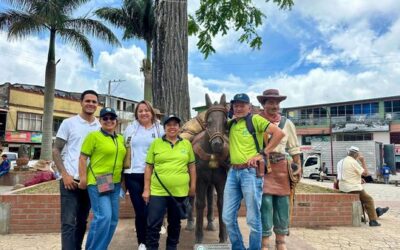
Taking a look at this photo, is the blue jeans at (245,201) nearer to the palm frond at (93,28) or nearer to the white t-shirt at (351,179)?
the white t-shirt at (351,179)

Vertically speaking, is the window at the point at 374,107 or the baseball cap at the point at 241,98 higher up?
the window at the point at 374,107

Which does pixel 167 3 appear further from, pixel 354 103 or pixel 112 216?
pixel 354 103

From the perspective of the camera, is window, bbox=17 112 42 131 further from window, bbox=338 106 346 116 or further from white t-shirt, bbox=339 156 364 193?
white t-shirt, bbox=339 156 364 193

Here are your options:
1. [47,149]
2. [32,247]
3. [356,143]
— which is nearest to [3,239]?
[32,247]

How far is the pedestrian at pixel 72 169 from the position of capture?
12.9ft

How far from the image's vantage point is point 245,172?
13.3 ft

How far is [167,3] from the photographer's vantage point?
7.48 meters

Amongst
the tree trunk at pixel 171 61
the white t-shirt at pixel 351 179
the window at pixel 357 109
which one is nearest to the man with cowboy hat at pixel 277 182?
the tree trunk at pixel 171 61

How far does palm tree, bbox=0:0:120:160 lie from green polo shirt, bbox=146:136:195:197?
16095 mm

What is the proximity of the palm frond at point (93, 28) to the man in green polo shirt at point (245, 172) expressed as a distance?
58.2 feet

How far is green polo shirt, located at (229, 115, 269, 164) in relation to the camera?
409 cm

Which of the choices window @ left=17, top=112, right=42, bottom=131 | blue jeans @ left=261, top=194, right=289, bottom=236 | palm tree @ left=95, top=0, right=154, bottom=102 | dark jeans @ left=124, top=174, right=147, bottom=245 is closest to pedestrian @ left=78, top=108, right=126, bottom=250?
dark jeans @ left=124, top=174, right=147, bottom=245

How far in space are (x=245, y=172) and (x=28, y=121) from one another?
1469 inches

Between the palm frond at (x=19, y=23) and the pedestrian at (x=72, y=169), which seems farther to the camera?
the palm frond at (x=19, y=23)
